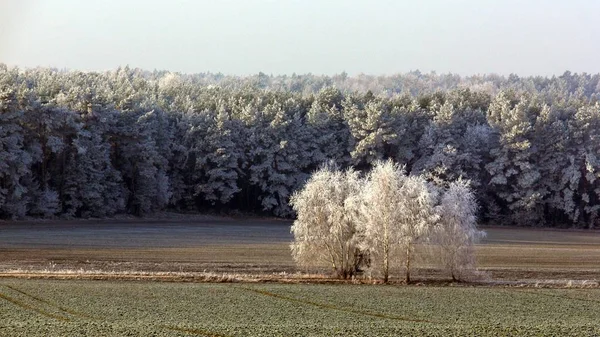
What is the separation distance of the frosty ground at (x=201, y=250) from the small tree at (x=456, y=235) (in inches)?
76.4

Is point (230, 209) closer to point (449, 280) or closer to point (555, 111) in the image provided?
point (555, 111)

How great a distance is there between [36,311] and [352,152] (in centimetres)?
8959

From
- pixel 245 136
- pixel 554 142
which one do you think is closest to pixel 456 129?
pixel 554 142

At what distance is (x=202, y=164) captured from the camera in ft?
391

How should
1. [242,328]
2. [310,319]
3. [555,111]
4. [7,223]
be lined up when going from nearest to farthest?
[242,328], [310,319], [7,223], [555,111]

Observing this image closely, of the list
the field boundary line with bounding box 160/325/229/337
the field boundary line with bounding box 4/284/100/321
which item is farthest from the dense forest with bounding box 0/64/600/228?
the field boundary line with bounding box 160/325/229/337

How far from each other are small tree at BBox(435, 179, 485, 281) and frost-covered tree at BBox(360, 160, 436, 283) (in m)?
0.72

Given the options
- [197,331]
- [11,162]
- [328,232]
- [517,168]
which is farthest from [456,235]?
[517,168]

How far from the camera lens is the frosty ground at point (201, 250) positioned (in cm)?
5331

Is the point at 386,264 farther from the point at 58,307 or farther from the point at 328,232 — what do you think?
the point at 58,307

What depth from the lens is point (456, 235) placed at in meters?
49.4

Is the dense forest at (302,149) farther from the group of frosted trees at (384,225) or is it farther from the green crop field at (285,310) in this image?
the green crop field at (285,310)

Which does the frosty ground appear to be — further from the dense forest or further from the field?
the dense forest

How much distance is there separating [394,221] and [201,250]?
22587mm
